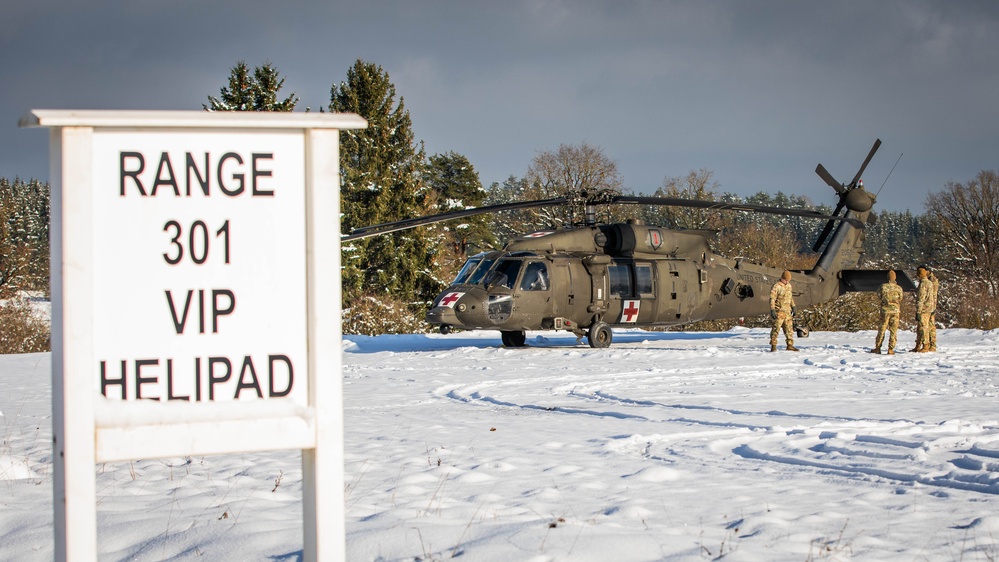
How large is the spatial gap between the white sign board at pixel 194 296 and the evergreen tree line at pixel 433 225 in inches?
652

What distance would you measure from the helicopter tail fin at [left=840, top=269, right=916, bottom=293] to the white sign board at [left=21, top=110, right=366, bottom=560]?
21201 mm

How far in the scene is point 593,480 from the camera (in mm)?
5750

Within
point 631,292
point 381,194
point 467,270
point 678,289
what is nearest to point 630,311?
point 631,292

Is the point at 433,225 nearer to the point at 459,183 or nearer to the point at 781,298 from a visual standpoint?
the point at 459,183

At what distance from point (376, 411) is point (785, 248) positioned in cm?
4442

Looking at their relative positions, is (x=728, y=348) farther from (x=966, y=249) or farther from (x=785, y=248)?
(x=966, y=249)

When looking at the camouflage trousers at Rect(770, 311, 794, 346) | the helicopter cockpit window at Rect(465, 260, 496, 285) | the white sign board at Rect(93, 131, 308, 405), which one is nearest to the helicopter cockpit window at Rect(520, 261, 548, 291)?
the helicopter cockpit window at Rect(465, 260, 496, 285)

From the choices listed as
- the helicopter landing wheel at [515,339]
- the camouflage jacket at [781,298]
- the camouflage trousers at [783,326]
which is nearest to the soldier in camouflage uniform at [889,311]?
the camouflage trousers at [783,326]

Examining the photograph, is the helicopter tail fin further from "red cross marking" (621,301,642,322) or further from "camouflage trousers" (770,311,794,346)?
"red cross marking" (621,301,642,322)

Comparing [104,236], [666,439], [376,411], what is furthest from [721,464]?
[104,236]

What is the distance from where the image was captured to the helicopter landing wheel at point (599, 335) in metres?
18.1

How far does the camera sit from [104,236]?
2.72 m

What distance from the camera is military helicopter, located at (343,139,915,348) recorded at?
16797 mm

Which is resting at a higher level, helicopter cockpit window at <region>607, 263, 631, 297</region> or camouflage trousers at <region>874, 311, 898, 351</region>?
helicopter cockpit window at <region>607, 263, 631, 297</region>
